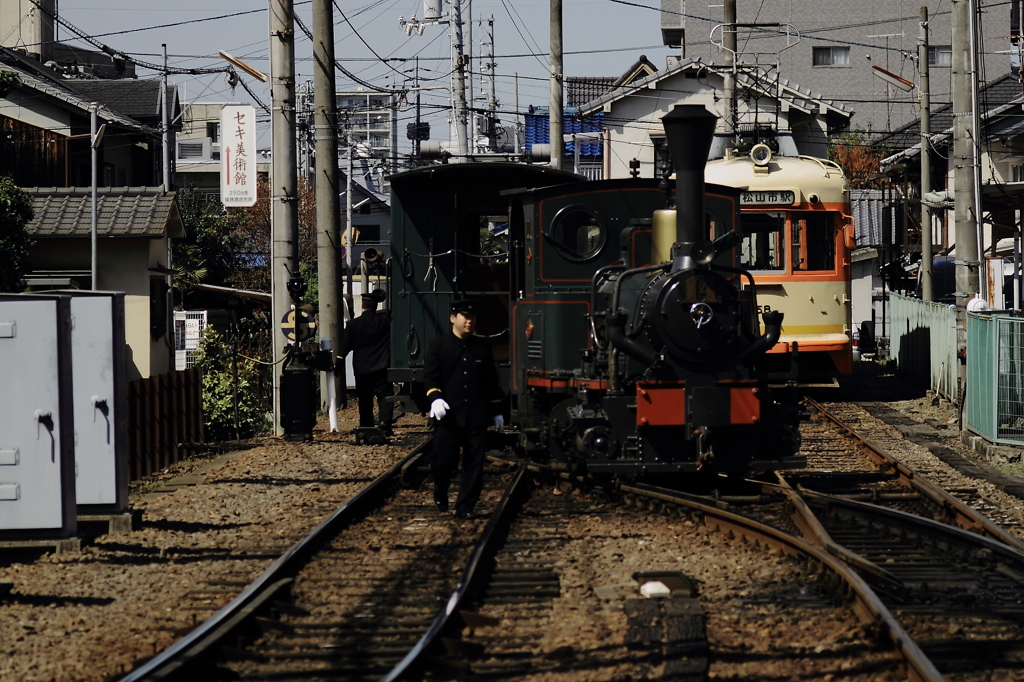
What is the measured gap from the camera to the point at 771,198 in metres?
18.1

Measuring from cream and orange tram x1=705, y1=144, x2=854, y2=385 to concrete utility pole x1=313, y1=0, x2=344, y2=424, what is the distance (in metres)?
5.84

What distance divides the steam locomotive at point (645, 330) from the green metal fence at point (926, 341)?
7546 millimetres

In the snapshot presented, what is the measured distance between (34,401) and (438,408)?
9.52 ft

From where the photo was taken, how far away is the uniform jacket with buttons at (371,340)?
14.7m

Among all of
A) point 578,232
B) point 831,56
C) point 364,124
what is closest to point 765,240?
point 578,232

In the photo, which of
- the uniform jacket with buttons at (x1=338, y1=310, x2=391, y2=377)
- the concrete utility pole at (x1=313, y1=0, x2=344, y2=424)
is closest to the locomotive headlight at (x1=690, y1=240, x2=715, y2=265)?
the uniform jacket with buttons at (x1=338, y1=310, x2=391, y2=377)

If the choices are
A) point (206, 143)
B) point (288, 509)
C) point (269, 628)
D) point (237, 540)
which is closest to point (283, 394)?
point (288, 509)

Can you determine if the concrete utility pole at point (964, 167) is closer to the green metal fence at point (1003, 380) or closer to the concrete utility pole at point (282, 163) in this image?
the green metal fence at point (1003, 380)

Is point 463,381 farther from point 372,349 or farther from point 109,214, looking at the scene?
point 109,214

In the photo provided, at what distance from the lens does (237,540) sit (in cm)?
877

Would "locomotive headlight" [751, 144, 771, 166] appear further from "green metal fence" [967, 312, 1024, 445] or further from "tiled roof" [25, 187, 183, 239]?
"tiled roof" [25, 187, 183, 239]

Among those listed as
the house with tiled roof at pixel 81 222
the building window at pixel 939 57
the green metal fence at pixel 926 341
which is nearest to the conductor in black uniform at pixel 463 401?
the green metal fence at pixel 926 341

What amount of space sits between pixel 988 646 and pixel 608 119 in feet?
110

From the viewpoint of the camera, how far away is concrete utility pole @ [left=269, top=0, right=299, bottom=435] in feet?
50.5
